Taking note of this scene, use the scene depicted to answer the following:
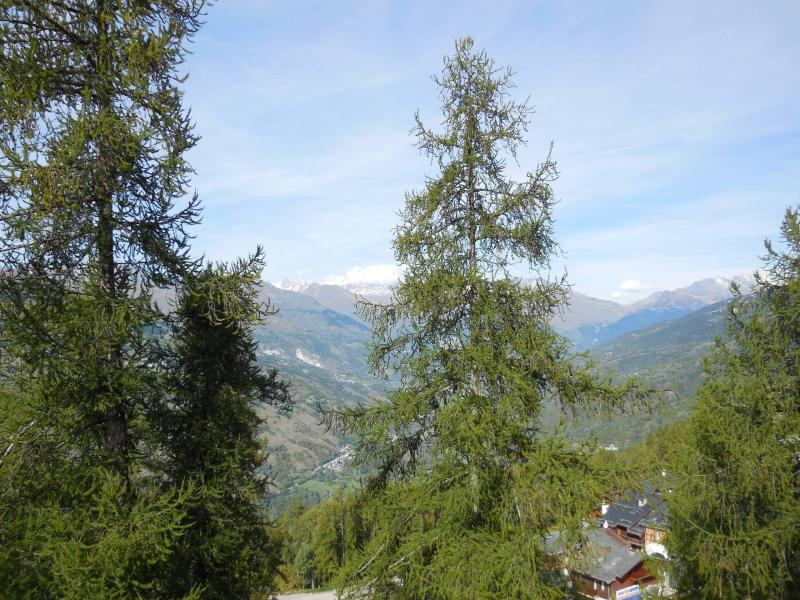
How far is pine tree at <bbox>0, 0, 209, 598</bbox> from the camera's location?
609cm

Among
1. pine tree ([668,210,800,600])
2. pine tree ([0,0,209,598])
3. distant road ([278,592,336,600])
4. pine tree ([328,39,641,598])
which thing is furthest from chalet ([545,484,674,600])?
distant road ([278,592,336,600])

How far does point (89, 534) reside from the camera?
636cm

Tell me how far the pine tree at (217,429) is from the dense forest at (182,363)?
0.07 metres

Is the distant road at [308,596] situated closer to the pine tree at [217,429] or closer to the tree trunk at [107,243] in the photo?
the pine tree at [217,429]

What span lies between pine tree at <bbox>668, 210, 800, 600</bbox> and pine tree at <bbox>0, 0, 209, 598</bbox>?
1283 centimetres

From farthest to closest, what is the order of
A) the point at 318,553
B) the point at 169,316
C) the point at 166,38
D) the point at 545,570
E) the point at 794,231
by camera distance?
the point at 318,553, the point at 794,231, the point at 169,316, the point at 545,570, the point at 166,38

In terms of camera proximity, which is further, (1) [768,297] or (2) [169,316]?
(1) [768,297]

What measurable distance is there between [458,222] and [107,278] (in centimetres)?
580

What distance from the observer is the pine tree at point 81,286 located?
20.0 ft

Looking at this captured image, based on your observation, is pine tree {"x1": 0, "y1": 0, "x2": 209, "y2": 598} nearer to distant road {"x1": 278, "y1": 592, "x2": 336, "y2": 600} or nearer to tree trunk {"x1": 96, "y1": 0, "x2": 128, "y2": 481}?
tree trunk {"x1": 96, "y1": 0, "x2": 128, "y2": 481}

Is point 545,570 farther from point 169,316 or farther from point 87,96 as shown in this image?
point 87,96

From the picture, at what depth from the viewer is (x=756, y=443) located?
11750mm

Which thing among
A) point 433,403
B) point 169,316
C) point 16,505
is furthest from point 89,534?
point 433,403

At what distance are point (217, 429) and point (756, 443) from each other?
43.6ft
